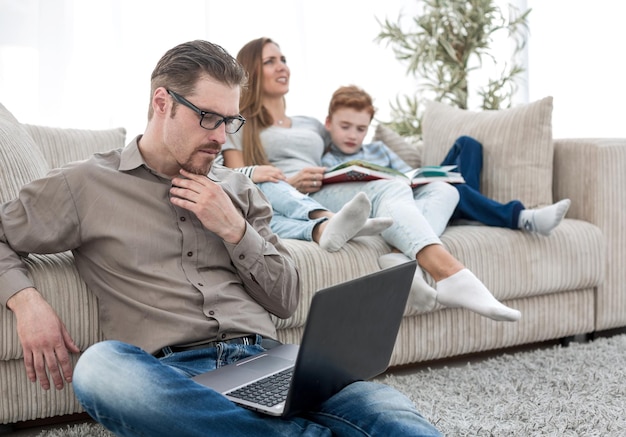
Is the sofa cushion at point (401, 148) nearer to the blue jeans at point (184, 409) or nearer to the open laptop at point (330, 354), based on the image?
the open laptop at point (330, 354)

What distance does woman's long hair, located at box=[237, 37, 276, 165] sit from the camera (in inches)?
102

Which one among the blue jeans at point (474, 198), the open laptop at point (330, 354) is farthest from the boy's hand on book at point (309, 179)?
the open laptop at point (330, 354)

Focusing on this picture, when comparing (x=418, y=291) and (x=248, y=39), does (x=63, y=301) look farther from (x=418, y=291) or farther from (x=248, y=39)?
(x=248, y=39)

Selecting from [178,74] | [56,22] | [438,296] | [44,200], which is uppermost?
[56,22]

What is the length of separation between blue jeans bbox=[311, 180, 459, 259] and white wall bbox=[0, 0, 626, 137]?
1308 mm

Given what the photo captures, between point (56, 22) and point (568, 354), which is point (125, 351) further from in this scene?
point (56, 22)

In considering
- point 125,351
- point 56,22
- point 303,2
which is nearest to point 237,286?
point 125,351

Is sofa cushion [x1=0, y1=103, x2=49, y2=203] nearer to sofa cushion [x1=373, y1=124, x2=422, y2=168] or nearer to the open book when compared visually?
the open book

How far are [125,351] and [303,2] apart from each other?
281 centimetres

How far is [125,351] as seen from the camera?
1.17 m

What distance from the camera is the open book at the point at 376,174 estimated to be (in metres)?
2.39

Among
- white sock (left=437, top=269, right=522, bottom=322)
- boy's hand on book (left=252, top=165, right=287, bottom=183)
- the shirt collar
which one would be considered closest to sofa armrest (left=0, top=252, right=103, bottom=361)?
the shirt collar

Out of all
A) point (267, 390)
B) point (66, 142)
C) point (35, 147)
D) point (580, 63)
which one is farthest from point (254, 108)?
point (580, 63)

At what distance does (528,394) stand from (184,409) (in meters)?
1.18
